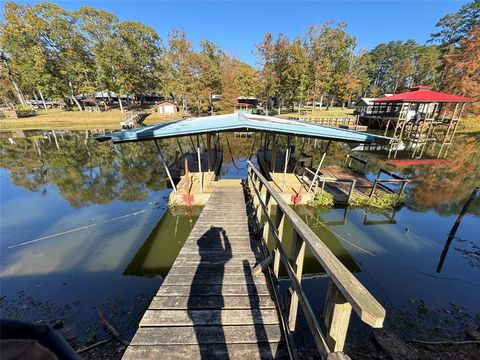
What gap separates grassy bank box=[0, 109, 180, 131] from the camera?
111 ft

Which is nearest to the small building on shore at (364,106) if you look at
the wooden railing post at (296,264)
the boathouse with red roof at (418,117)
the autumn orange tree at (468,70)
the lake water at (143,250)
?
the boathouse with red roof at (418,117)

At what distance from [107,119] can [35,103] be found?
41747 millimetres

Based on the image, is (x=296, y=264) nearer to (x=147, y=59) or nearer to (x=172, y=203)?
(x=172, y=203)

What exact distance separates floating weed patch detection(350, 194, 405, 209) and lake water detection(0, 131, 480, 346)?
455 mm

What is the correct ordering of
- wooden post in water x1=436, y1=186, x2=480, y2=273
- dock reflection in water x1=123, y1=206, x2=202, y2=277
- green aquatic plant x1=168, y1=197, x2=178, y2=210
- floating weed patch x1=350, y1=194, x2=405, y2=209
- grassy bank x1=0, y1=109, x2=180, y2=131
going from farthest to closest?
grassy bank x1=0, y1=109, x2=180, y2=131, floating weed patch x1=350, y1=194, x2=405, y2=209, green aquatic plant x1=168, y1=197, x2=178, y2=210, wooden post in water x1=436, y1=186, x2=480, y2=273, dock reflection in water x1=123, y1=206, x2=202, y2=277

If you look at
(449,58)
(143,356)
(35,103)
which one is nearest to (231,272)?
(143,356)

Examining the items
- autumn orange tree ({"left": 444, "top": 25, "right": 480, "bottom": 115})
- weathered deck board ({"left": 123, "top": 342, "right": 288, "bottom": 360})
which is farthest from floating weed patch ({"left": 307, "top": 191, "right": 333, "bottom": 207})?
autumn orange tree ({"left": 444, "top": 25, "right": 480, "bottom": 115})

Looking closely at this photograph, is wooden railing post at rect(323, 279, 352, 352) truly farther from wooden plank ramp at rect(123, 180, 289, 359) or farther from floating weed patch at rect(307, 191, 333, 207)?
floating weed patch at rect(307, 191, 333, 207)

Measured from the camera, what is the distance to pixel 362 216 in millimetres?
9703

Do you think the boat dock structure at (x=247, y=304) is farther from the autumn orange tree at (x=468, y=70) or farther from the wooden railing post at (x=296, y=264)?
the autumn orange tree at (x=468, y=70)

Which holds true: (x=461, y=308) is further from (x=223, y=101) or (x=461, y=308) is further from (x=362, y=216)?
(x=223, y=101)

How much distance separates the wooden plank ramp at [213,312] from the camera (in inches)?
107

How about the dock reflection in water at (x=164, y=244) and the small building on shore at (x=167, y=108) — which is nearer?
the dock reflection in water at (x=164, y=244)

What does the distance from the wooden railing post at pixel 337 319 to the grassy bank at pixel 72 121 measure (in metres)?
38.2
